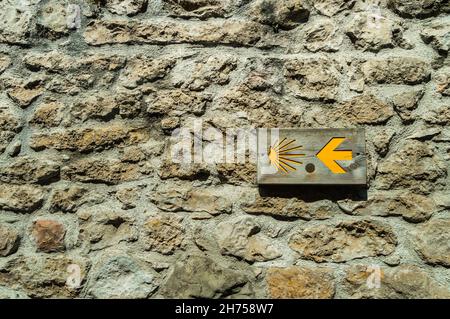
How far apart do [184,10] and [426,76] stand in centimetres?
101

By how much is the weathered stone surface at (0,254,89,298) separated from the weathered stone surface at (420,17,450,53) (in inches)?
63.5

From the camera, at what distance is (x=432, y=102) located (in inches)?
66.4

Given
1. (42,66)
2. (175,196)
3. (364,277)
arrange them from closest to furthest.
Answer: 1. (364,277)
2. (175,196)
3. (42,66)

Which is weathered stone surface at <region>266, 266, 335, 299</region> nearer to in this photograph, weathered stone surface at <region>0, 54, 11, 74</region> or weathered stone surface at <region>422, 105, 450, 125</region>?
weathered stone surface at <region>422, 105, 450, 125</region>

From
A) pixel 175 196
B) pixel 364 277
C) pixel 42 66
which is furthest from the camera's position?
pixel 42 66

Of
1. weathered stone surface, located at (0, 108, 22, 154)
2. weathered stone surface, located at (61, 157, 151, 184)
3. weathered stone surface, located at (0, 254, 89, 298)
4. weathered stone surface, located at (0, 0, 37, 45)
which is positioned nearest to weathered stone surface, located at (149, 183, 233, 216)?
weathered stone surface, located at (61, 157, 151, 184)

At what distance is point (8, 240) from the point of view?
5.89 feet

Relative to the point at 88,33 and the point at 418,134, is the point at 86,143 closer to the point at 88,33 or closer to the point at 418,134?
the point at 88,33

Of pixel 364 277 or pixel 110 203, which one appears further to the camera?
pixel 110 203

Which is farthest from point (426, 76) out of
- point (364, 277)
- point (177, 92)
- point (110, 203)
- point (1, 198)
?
point (1, 198)

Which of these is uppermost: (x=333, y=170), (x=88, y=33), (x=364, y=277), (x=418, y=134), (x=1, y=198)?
(x=88, y=33)

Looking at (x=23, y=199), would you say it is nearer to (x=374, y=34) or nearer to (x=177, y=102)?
(x=177, y=102)

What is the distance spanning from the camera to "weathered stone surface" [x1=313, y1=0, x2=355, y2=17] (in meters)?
1.77

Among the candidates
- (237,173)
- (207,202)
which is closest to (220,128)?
(237,173)
